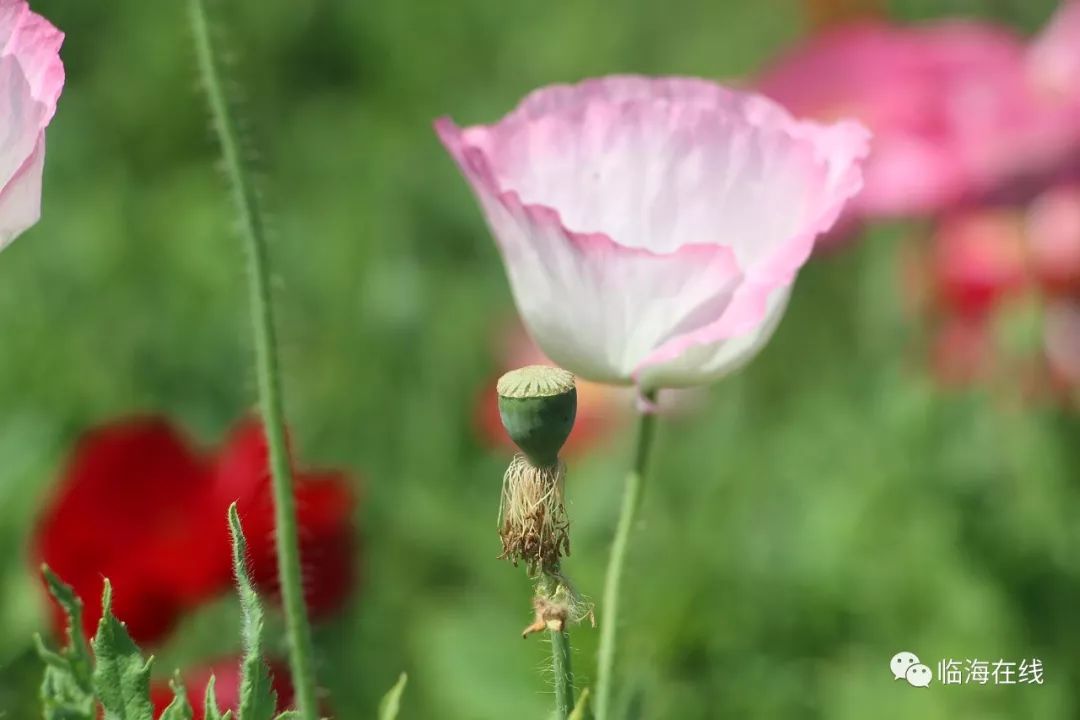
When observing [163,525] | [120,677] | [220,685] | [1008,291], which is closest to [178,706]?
[120,677]

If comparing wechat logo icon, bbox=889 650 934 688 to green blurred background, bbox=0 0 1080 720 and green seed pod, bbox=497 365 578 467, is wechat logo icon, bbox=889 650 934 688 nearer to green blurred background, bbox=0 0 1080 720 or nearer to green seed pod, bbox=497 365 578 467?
green blurred background, bbox=0 0 1080 720

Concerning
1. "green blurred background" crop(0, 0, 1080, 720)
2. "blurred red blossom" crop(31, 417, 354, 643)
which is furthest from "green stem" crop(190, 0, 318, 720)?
"blurred red blossom" crop(31, 417, 354, 643)

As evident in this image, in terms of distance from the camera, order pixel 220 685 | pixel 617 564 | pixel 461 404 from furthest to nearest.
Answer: pixel 461 404
pixel 220 685
pixel 617 564

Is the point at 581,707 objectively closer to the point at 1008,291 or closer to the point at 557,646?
the point at 557,646

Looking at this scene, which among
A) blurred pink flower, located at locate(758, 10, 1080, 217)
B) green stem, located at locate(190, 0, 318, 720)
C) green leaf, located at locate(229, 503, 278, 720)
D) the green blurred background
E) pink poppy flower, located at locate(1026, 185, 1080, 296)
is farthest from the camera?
pink poppy flower, located at locate(1026, 185, 1080, 296)

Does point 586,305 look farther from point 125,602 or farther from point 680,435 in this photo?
point 680,435

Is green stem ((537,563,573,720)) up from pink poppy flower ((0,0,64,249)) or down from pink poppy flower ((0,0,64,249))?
down

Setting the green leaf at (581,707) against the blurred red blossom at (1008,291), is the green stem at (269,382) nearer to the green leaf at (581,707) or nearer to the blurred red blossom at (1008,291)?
the green leaf at (581,707)

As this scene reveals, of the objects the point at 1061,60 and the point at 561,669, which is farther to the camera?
the point at 1061,60
